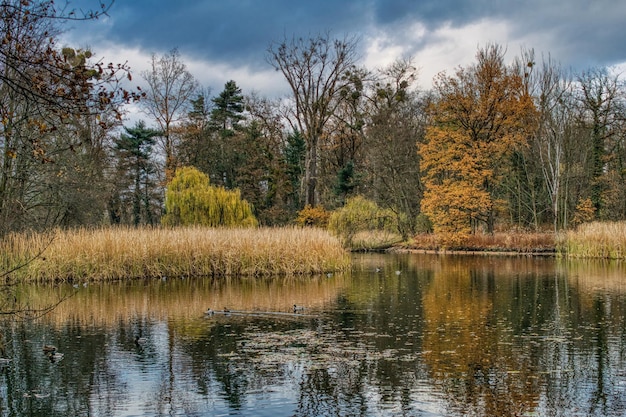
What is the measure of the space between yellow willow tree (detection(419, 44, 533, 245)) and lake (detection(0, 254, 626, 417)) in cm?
1615

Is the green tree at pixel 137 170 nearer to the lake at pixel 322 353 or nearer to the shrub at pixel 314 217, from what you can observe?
the shrub at pixel 314 217

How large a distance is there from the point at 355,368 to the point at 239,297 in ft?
23.4

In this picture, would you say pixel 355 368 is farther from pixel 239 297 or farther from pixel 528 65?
pixel 528 65

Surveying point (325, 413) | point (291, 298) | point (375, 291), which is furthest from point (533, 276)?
point (325, 413)

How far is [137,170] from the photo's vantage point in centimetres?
3938

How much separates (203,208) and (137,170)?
553 inches

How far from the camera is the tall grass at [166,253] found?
17.8 m

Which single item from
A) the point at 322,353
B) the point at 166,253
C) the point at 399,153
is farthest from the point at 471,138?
the point at 322,353

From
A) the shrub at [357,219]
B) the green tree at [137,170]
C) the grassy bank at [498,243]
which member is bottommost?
the grassy bank at [498,243]

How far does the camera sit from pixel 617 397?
6.35m


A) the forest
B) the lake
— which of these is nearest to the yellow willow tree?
the forest

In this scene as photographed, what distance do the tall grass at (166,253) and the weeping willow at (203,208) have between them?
22.1 feet

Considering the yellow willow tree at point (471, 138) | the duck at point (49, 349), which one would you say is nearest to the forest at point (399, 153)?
the yellow willow tree at point (471, 138)

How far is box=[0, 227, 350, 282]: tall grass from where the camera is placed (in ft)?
58.3
